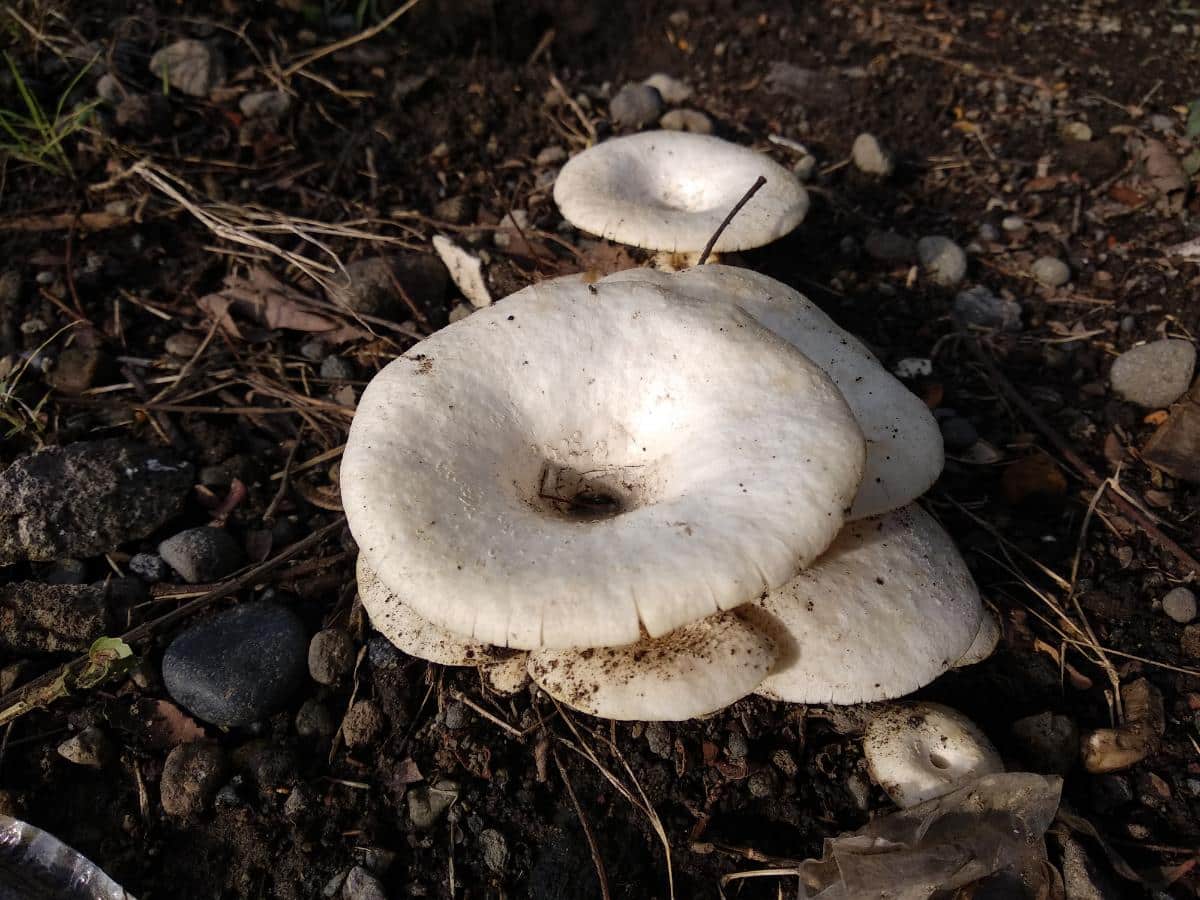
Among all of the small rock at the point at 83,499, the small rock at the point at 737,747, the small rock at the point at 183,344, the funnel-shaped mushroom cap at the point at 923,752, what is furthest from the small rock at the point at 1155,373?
the small rock at the point at 183,344

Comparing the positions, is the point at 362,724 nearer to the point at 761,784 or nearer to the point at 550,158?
the point at 761,784

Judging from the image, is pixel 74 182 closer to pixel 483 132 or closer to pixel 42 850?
pixel 483 132

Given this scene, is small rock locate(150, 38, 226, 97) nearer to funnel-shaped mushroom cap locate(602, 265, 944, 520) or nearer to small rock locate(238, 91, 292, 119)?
small rock locate(238, 91, 292, 119)

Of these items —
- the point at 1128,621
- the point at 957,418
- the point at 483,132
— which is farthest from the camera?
the point at 483,132

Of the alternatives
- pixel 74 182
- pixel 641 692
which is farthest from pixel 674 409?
pixel 74 182

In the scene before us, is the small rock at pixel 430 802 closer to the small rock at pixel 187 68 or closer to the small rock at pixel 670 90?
the small rock at pixel 187 68

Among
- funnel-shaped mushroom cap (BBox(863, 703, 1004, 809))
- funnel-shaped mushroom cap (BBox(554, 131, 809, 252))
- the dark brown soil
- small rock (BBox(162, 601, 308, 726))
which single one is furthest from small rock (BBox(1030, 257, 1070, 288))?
small rock (BBox(162, 601, 308, 726))

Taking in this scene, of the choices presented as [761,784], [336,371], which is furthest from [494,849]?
[336,371]
